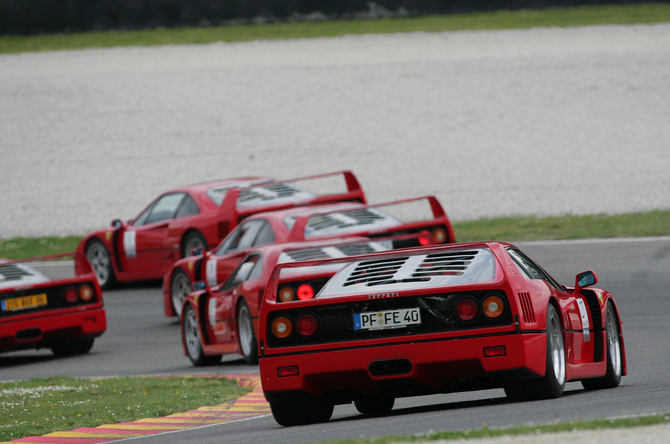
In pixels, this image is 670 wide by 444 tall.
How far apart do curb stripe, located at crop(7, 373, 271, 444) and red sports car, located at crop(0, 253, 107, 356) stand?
4469 millimetres

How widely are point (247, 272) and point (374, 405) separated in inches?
149

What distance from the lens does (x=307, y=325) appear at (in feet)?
22.8

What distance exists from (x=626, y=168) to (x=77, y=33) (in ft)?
61.3

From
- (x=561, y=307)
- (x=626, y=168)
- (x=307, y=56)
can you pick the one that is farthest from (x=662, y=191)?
(x=561, y=307)

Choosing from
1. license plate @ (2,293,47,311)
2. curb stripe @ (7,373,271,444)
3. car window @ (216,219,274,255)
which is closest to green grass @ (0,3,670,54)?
car window @ (216,219,274,255)

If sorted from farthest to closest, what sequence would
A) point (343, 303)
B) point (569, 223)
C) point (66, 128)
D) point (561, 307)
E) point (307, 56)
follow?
1. point (307, 56)
2. point (66, 128)
3. point (569, 223)
4. point (561, 307)
5. point (343, 303)

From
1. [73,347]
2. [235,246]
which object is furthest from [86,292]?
[235,246]

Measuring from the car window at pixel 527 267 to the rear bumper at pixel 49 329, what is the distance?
7238mm

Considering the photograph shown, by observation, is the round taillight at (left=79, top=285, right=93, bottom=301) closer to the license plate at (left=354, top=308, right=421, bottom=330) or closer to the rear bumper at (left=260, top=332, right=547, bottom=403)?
the rear bumper at (left=260, top=332, right=547, bottom=403)

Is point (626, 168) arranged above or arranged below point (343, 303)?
below

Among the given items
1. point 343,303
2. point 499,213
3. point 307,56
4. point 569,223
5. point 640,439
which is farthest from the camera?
point 307,56

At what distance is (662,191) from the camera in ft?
74.4

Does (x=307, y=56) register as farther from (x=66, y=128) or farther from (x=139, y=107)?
(x=66, y=128)

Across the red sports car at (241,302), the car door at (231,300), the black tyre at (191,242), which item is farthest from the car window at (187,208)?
the car door at (231,300)
